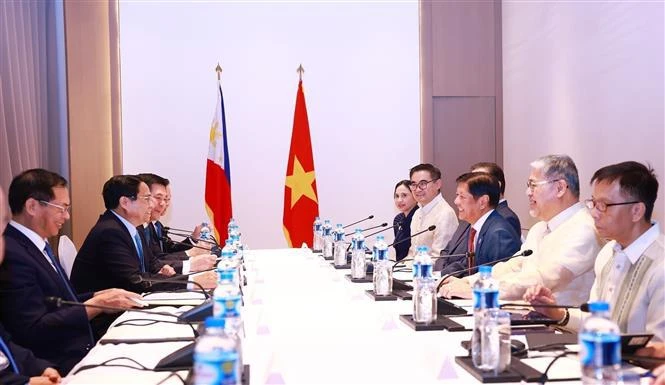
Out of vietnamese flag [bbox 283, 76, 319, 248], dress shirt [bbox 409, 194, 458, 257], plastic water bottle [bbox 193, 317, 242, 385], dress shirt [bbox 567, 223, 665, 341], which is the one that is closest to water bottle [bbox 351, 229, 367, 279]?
dress shirt [bbox 409, 194, 458, 257]

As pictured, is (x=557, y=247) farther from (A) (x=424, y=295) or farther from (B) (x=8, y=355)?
(B) (x=8, y=355)

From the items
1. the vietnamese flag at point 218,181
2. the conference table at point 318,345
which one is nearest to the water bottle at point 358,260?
the conference table at point 318,345

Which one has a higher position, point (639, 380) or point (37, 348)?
point (639, 380)

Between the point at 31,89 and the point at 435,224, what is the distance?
3.08 metres

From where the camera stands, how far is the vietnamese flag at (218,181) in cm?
624

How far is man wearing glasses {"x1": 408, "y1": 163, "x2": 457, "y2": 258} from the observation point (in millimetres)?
4699

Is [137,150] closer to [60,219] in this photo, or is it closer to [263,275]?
[263,275]

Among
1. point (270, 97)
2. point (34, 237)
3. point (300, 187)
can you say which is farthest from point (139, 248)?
point (270, 97)

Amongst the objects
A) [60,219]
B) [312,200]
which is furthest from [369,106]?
[60,219]

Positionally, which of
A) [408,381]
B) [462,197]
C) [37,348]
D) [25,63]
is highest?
[25,63]

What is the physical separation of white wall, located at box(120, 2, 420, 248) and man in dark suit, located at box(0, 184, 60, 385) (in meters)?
4.39

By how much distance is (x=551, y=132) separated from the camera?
17.7 feet

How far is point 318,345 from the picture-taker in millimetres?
2045

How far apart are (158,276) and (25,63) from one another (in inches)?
87.8
